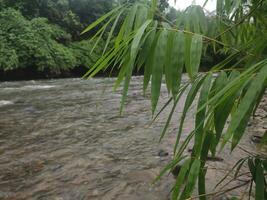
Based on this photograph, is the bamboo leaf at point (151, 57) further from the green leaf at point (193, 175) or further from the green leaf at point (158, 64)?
the green leaf at point (193, 175)

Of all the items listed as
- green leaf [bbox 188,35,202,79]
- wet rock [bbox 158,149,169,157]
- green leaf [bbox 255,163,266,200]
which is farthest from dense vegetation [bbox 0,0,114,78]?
green leaf [bbox 255,163,266,200]

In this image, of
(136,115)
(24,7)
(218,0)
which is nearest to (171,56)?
(218,0)

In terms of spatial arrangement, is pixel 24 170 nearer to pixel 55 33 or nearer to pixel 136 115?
pixel 136 115

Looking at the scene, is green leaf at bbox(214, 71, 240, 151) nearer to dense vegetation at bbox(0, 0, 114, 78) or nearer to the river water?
the river water

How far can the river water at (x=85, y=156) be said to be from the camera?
8.48 ft

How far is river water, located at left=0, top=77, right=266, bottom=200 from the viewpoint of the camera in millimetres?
2584

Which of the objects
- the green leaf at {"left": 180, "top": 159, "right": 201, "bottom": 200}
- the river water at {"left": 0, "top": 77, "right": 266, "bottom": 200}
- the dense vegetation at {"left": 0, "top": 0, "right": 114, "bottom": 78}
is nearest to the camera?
the green leaf at {"left": 180, "top": 159, "right": 201, "bottom": 200}

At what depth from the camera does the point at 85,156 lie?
3404mm

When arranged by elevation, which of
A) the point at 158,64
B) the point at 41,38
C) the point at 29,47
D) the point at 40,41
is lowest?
the point at 158,64

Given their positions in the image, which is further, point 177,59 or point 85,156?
point 85,156

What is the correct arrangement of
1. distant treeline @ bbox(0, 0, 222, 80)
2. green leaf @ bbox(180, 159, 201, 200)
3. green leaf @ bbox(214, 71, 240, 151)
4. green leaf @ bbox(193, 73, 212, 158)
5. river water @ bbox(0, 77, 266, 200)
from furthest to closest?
distant treeline @ bbox(0, 0, 222, 80) → river water @ bbox(0, 77, 266, 200) → green leaf @ bbox(180, 159, 201, 200) → green leaf @ bbox(193, 73, 212, 158) → green leaf @ bbox(214, 71, 240, 151)

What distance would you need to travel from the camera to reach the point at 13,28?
16281mm

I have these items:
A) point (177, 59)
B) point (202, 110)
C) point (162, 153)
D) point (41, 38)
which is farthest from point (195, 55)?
point (41, 38)

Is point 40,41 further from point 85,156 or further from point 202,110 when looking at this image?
point 202,110
